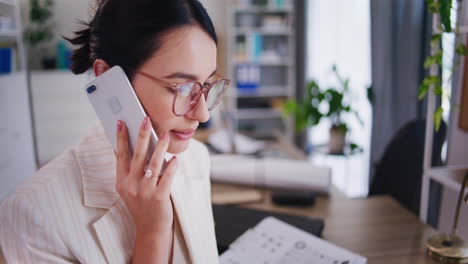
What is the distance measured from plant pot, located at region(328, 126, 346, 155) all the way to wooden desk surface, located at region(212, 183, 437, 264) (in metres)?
0.98

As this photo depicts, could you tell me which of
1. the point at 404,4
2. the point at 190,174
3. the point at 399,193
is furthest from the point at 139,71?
the point at 404,4

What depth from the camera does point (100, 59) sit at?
644 millimetres

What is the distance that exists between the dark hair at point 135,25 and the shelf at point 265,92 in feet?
12.3

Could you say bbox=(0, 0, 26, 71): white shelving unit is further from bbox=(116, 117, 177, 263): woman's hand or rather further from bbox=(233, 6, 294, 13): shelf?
bbox=(116, 117, 177, 263): woman's hand

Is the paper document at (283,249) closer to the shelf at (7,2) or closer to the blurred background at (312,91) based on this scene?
the blurred background at (312,91)

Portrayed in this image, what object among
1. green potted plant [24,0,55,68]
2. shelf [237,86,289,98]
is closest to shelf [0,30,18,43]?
green potted plant [24,0,55,68]

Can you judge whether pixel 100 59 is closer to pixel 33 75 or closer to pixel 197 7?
pixel 197 7

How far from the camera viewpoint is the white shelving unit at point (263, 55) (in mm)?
4176

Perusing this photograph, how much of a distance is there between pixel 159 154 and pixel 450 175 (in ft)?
2.89

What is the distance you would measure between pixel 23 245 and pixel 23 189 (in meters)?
0.10

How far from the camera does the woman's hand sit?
2.04ft

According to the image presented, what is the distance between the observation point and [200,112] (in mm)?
663

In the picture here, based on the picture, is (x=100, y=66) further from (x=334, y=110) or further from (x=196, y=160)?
(x=334, y=110)

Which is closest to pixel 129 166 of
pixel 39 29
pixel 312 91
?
pixel 312 91
